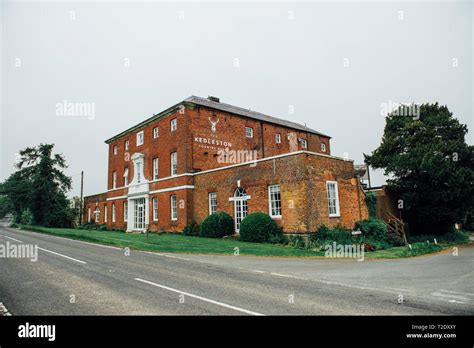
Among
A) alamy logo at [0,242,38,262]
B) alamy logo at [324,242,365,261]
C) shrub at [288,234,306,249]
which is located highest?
alamy logo at [0,242,38,262]

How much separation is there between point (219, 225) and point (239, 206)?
6.15ft

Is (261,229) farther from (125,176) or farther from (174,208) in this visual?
(125,176)

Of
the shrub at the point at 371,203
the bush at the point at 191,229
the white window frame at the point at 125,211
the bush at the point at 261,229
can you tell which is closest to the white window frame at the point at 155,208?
the bush at the point at 191,229

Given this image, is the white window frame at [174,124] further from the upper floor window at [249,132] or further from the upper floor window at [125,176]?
the upper floor window at [125,176]

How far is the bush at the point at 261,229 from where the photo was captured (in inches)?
685

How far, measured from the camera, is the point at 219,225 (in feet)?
66.0

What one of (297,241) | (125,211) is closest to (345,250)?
(297,241)

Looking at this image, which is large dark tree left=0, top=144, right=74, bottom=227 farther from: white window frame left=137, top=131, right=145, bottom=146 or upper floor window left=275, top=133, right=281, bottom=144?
upper floor window left=275, top=133, right=281, bottom=144

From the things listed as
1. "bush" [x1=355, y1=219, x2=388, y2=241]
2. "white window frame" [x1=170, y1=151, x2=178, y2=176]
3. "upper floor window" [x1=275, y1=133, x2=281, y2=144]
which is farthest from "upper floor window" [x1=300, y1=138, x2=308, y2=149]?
"bush" [x1=355, y1=219, x2=388, y2=241]

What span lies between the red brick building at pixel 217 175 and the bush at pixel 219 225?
0.56 m

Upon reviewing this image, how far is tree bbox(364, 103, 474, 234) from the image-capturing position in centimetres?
2416

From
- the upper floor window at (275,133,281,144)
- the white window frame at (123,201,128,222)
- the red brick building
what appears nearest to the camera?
the red brick building

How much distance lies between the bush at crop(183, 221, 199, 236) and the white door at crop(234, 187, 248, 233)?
362 cm

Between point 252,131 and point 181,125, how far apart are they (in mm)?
7880
